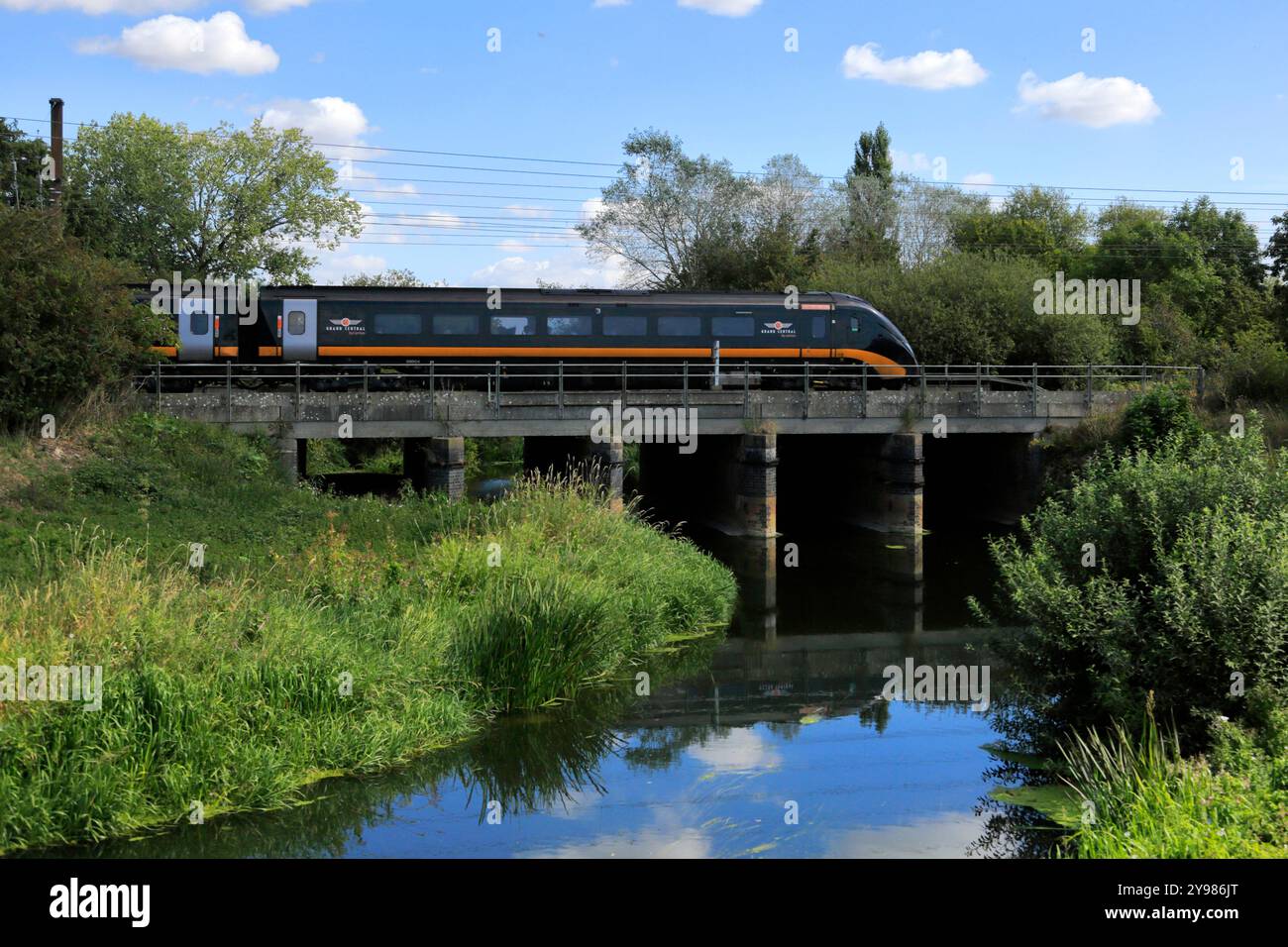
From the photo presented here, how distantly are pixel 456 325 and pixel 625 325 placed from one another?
13.4 feet

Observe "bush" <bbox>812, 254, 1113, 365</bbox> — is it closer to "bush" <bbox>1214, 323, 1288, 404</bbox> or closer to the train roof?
the train roof

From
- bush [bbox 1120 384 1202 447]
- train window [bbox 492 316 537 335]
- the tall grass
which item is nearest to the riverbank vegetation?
the tall grass

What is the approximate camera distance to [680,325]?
98.9 ft

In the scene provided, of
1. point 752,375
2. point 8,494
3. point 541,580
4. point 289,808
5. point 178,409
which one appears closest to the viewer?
point 289,808

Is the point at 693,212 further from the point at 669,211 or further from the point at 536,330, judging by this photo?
the point at 536,330

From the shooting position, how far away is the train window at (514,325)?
29.2 metres

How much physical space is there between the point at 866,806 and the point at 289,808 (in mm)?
4671

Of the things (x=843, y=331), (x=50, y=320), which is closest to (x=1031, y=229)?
(x=843, y=331)

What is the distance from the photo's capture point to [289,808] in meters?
9.69

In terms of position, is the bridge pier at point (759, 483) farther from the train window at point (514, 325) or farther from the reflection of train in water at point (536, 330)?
the train window at point (514, 325)

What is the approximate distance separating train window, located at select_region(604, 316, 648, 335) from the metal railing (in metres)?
0.82

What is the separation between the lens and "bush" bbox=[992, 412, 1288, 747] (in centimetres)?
959
